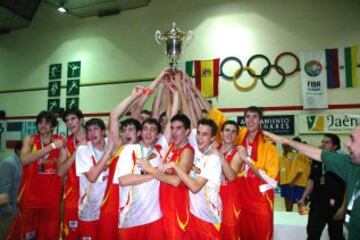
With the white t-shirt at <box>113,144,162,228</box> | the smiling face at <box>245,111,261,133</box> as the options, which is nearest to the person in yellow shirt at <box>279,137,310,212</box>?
the smiling face at <box>245,111,261,133</box>

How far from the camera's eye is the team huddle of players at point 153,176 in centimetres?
322

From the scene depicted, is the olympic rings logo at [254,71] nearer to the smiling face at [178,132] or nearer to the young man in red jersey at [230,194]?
the young man in red jersey at [230,194]

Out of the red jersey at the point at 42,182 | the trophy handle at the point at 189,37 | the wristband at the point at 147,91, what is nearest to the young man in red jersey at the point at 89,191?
the red jersey at the point at 42,182

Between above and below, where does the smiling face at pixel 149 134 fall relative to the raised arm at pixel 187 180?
above

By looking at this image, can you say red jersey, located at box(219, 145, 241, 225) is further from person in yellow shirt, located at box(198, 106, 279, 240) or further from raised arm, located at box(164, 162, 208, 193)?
raised arm, located at box(164, 162, 208, 193)

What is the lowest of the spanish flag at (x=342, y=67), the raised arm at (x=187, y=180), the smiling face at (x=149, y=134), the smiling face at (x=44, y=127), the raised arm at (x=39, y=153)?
the raised arm at (x=187, y=180)

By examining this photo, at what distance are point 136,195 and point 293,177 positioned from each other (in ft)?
19.0

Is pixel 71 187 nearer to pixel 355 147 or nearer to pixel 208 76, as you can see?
pixel 355 147

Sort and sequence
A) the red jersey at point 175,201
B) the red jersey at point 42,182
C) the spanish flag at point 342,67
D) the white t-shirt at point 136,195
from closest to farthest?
the white t-shirt at point 136,195 < the red jersey at point 175,201 < the red jersey at point 42,182 < the spanish flag at point 342,67

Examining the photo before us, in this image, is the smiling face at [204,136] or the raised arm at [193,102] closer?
the smiling face at [204,136]

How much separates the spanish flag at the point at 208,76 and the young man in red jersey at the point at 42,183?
21.4 feet

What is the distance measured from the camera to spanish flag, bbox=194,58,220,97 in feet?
33.9

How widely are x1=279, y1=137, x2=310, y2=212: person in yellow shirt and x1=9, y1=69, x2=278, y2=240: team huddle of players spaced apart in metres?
4.19

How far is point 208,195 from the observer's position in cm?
330
